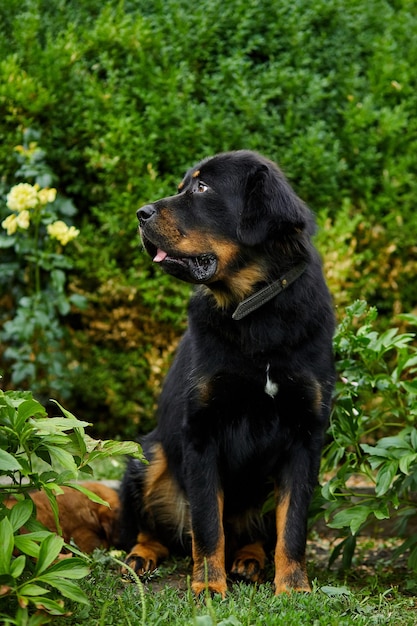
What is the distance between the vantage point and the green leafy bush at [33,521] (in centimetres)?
269

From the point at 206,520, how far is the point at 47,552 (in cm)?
116

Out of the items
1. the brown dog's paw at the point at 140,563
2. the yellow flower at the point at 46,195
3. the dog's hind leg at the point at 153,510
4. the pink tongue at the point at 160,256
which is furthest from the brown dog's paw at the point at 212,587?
the yellow flower at the point at 46,195

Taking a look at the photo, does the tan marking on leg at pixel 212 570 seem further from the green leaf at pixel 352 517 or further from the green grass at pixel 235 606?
the green leaf at pixel 352 517

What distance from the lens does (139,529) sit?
4.54 metres

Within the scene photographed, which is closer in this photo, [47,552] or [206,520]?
[47,552]

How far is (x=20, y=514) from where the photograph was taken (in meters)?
2.87

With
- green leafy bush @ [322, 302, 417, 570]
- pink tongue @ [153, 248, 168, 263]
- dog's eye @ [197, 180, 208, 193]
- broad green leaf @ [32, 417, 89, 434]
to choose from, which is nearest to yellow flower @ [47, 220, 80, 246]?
dog's eye @ [197, 180, 208, 193]

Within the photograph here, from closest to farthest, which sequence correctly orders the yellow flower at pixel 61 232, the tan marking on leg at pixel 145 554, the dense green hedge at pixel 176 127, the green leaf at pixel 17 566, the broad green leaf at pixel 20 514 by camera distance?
the green leaf at pixel 17 566 → the broad green leaf at pixel 20 514 → the tan marking on leg at pixel 145 554 → the yellow flower at pixel 61 232 → the dense green hedge at pixel 176 127

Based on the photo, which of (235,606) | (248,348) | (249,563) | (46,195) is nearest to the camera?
(235,606)

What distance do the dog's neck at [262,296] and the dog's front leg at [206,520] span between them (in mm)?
618

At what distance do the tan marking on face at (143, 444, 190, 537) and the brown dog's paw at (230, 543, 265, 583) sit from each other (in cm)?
32

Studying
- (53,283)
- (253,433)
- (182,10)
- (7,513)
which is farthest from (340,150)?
(7,513)

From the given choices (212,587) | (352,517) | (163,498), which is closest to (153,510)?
(163,498)

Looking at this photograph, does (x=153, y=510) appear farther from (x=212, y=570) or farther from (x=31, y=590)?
(x=31, y=590)
